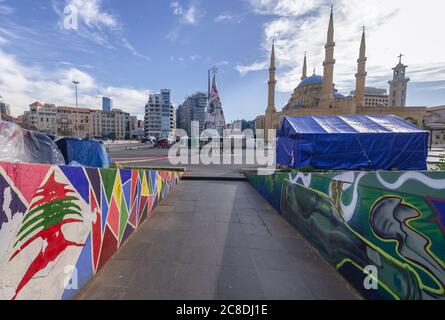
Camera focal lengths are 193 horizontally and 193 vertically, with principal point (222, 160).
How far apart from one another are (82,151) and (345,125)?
11.8 m

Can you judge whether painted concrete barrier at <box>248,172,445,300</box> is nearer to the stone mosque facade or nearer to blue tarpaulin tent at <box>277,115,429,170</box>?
blue tarpaulin tent at <box>277,115,429,170</box>

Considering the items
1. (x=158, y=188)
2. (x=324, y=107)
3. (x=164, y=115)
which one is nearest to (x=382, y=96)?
(x=324, y=107)

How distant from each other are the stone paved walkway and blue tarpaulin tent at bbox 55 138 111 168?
2.81 m

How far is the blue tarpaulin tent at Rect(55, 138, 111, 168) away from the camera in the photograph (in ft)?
17.9

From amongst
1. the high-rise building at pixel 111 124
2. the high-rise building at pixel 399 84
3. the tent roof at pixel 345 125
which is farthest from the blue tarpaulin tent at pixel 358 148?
the high-rise building at pixel 111 124

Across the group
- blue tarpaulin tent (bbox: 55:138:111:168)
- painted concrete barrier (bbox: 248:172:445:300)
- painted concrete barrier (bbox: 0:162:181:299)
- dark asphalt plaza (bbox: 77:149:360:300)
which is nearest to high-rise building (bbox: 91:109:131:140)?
blue tarpaulin tent (bbox: 55:138:111:168)

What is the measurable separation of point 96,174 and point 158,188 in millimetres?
3415

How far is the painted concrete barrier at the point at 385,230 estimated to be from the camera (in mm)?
1774

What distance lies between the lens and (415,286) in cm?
186

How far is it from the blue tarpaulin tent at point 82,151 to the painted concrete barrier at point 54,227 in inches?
132

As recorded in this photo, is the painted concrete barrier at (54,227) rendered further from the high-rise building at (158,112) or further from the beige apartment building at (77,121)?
the high-rise building at (158,112)

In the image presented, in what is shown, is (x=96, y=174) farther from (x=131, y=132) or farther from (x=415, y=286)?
(x=131, y=132)

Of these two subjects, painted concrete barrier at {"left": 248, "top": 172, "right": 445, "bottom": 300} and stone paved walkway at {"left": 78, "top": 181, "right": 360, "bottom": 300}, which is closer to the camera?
painted concrete barrier at {"left": 248, "top": 172, "right": 445, "bottom": 300}

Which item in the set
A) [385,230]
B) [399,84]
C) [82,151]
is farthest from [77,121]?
[399,84]
